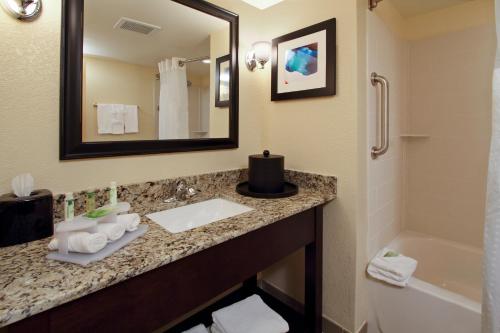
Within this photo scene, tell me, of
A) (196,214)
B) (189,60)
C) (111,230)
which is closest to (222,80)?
(189,60)

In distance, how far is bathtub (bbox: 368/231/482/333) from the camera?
49.1 inches

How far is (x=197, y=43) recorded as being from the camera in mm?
1402

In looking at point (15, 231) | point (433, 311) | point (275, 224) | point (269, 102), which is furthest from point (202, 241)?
point (433, 311)

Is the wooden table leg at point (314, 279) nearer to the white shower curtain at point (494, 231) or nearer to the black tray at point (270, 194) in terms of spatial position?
the black tray at point (270, 194)

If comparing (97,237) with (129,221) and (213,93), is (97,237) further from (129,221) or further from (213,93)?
(213,93)

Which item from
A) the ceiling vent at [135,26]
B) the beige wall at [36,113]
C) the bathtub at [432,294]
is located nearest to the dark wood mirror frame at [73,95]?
the beige wall at [36,113]

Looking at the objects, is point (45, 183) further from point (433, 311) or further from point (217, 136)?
point (433, 311)

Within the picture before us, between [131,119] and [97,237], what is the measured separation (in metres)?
0.64

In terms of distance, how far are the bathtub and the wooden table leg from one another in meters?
0.36

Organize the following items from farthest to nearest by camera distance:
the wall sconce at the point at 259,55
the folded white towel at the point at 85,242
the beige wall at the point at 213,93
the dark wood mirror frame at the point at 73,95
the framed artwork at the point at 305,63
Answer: the wall sconce at the point at 259,55 < the beige wall at the point at 213,93 < the framed artwork at the point at 305,63 < the dark wood mirror frame at the point at 73,95 < the folded white towel at the point at 85,242

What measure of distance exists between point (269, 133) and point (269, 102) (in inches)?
8.1

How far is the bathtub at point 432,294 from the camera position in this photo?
1.25 metres

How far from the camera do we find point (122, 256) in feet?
2.34

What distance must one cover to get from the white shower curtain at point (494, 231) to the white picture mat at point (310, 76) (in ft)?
2.27
